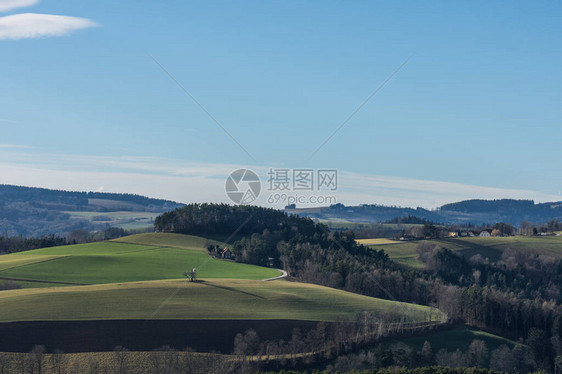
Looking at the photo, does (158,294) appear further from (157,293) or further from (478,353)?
(478,353)

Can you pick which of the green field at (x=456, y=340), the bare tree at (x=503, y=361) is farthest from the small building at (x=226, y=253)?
the bare tree at (x=503, y=361)

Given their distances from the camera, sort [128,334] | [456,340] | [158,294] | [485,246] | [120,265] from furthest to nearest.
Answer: [485,246]
[120,265]
[158,294]
[456,340]
[128,334]

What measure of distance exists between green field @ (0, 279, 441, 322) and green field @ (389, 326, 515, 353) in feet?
15.2

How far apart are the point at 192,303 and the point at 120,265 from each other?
45.1 m

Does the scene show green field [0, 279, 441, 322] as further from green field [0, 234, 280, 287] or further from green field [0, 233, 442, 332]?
green field [0, 234, 280, 287]

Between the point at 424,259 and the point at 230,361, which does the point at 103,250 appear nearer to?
the point at 424,259

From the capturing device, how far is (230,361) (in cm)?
6388

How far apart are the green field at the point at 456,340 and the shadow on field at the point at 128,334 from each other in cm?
1477

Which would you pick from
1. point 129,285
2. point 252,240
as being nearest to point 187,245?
point 252,240

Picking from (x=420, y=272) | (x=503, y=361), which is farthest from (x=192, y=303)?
(x=420, y=272)

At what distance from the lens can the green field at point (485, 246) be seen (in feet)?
517

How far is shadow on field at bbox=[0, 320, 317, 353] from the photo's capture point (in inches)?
2532

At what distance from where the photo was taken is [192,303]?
79938 mm

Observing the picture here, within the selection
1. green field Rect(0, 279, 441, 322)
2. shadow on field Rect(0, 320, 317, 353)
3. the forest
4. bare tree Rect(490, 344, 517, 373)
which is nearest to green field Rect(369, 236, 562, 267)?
the forest
